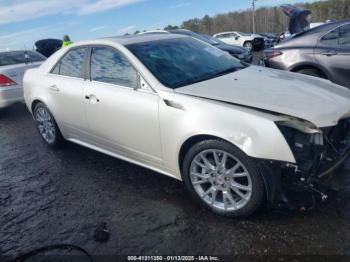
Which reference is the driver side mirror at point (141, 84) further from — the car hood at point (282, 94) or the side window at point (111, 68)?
the car hood at point (282, 94)

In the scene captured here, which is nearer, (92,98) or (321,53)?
(92,98)

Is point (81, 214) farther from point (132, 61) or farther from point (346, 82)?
point (346, 82)

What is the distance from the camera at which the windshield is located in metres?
A: 3.53

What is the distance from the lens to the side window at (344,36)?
18.5 feet

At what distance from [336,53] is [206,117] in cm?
380

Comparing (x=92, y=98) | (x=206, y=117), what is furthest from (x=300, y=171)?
(x=92, y=98)

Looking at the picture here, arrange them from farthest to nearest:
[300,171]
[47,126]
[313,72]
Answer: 1. [313,72]
2. [47,126]
3. [300,171]

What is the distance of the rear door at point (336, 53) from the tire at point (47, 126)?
4431 mm

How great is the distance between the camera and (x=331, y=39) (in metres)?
5.78

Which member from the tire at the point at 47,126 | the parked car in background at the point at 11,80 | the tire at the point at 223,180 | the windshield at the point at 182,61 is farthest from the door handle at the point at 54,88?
the parked car in background at the point at 11,80

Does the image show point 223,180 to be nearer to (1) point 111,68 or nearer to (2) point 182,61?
(2) point 182,61

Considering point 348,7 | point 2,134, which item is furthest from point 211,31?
point 2,134

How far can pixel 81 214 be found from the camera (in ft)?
11.1

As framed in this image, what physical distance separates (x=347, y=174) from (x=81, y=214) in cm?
280
